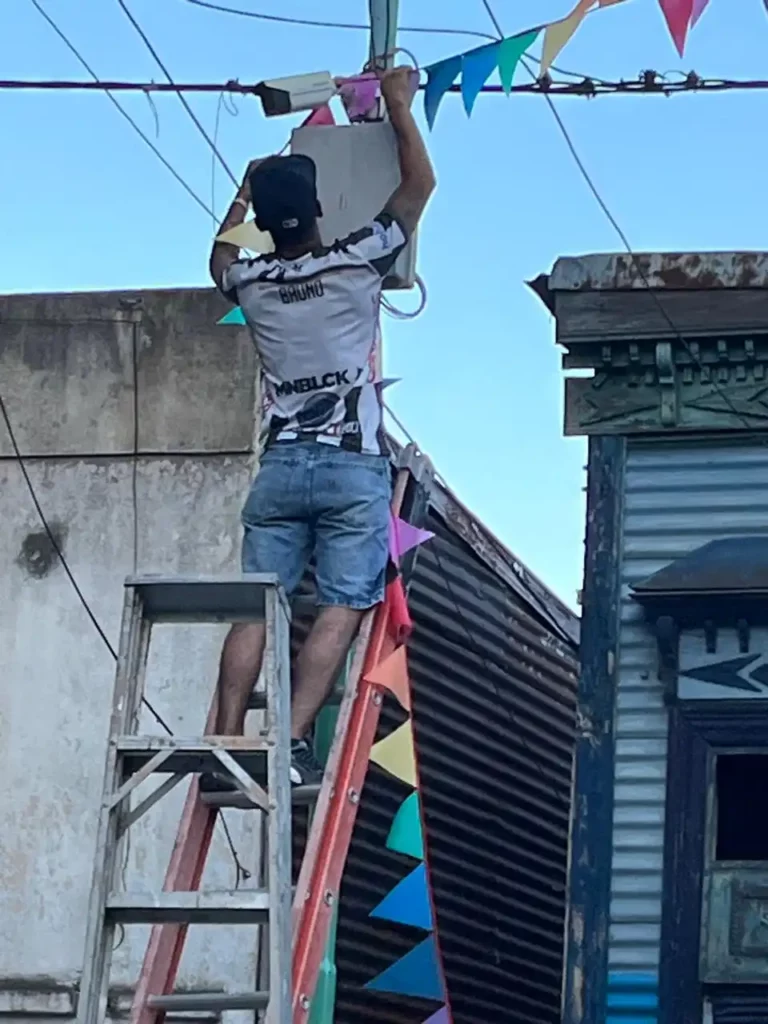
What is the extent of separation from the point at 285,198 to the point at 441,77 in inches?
48.5

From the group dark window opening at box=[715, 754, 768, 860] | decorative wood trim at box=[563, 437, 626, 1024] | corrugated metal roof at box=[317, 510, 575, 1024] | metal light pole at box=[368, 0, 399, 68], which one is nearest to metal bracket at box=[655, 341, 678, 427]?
decorative wood trim at box=[563, 437, 626, 1024]

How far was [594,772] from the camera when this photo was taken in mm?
9688

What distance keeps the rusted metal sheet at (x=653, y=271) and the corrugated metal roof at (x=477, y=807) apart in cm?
259

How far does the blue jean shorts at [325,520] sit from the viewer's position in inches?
271

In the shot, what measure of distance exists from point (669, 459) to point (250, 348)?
202cm

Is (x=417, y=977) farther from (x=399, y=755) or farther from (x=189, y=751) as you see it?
(x=189, y=751)

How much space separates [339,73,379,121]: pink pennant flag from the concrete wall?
9.27ft

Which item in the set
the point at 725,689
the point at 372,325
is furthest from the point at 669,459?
the point at 372,325

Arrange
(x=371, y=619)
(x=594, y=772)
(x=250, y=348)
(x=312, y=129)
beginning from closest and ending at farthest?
(x=371, y=619)
(x=312, y=129)
(x=594, y=772)
(x=250, y=348)

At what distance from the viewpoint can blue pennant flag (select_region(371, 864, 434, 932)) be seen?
8.48 metres

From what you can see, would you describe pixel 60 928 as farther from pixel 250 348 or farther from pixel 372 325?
pixel 372 325

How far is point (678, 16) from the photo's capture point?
7.65 meters

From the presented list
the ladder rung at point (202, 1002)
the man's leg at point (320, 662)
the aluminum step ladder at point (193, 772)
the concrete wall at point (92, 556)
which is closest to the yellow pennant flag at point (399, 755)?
the man's leg at point (320, 662)

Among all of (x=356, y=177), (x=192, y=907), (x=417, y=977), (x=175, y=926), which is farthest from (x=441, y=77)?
(x=417, y=977)
